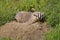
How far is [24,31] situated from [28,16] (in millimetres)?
763

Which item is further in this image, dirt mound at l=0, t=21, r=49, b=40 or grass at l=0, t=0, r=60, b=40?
grass at l=0, t=0, r=60, b=40

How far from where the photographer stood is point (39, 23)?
7148mm

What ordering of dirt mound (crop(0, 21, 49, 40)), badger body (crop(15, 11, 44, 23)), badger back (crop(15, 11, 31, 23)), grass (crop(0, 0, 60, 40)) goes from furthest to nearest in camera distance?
badger back (crop(15, 11, 31, 23)), badger body (crop(15, 11, 44, 23)), grass (crop(0, 0, 60, 40)), dirt mound (crop(0, 21, 49, 40))

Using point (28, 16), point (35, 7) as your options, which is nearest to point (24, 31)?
point (28, 16)

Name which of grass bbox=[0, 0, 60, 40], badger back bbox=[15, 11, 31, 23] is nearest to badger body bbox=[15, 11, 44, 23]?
badger back bbox=[15, 11, 31, 23]

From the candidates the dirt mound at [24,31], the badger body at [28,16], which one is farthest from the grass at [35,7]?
the dirt mound at [24,31]

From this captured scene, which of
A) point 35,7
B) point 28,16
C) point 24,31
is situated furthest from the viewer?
point 35,7

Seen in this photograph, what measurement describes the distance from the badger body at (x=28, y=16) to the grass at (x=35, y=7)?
18cm

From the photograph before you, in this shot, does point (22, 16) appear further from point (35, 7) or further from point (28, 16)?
point (35, 7)

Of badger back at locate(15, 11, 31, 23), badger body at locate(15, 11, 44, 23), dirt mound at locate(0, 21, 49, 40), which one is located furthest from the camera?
badger back at locate(15, 11, 31, 23)

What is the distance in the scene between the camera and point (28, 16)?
7453 mm

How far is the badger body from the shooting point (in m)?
7.27

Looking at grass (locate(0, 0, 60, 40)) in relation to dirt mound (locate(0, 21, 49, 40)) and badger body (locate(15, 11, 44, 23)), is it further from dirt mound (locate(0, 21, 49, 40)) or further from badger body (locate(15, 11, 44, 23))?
dirt mound (locate(0, 21, 49, 40))

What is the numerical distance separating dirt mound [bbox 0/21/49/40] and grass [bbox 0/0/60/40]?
29 centimetres
